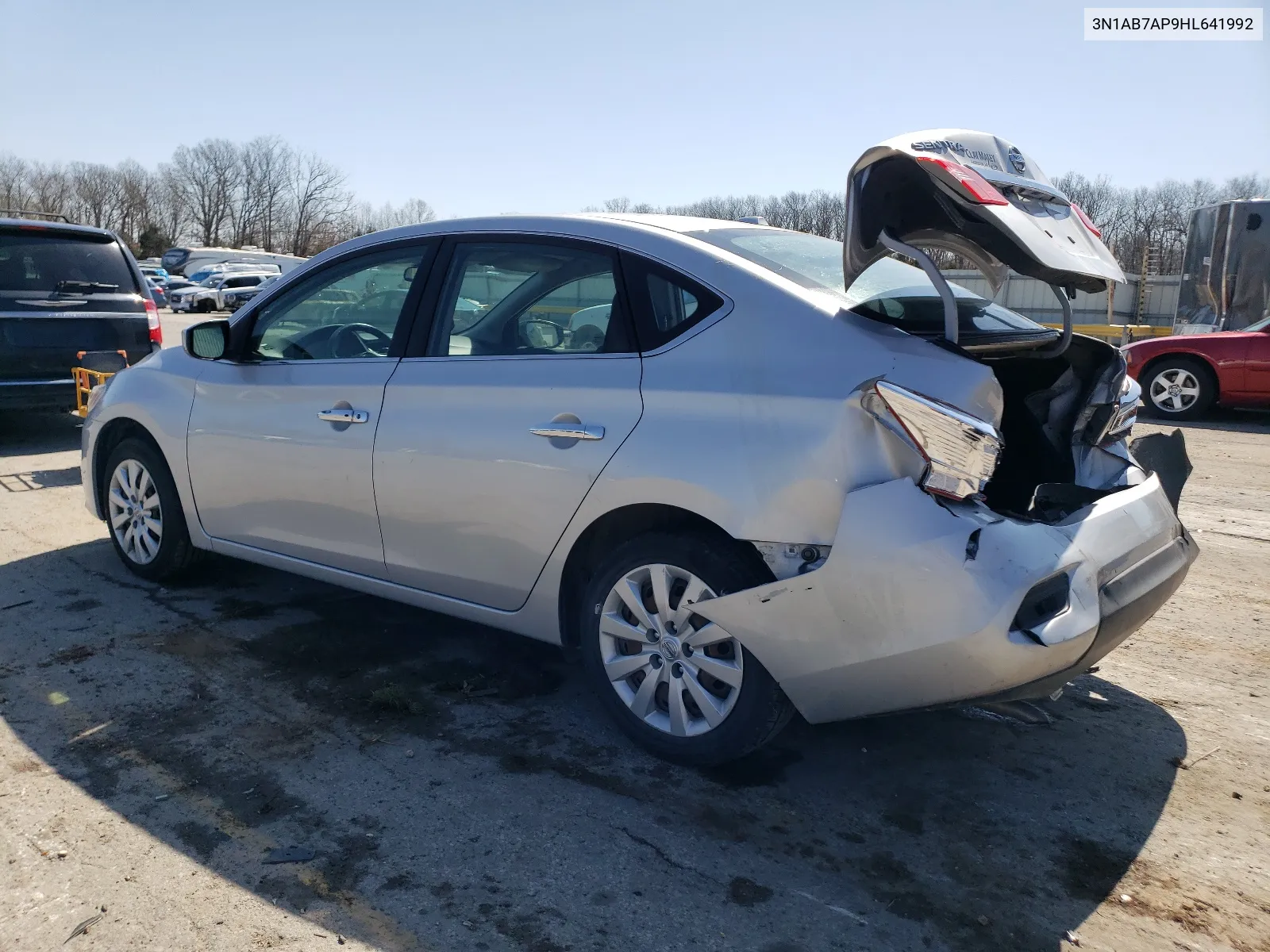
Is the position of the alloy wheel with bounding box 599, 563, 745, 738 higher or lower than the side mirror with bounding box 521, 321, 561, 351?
lower

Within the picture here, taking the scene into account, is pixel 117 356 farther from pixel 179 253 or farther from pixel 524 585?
pixel 179 253

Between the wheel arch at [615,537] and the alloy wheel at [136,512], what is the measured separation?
96.2 inches

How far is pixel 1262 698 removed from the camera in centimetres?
386

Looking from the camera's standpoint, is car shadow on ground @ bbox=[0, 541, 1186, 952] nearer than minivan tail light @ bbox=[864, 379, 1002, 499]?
Yes

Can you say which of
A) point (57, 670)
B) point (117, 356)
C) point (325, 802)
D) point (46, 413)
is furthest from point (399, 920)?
point (46, 413)

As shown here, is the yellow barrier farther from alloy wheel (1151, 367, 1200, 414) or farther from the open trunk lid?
the open trunk lid

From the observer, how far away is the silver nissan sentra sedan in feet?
8.99

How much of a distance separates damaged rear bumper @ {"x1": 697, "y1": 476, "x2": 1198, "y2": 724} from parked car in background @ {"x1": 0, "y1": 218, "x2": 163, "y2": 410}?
24.1 feet

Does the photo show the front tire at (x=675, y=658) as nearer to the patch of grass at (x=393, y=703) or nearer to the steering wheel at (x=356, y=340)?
the patch of grass at (x=393, y=703)

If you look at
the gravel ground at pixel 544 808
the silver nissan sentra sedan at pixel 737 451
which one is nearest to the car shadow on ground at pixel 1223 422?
the gravel ground at pixel 544 808

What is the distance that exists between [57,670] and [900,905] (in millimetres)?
3263

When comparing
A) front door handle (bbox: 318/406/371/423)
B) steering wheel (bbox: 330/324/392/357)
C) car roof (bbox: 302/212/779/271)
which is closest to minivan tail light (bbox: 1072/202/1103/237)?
car roof (bbox: 302/212/779/271)

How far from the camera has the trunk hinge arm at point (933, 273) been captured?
3.06 m

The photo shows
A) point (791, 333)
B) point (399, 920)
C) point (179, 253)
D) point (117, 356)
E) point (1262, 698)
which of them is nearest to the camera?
point (399, 920)
